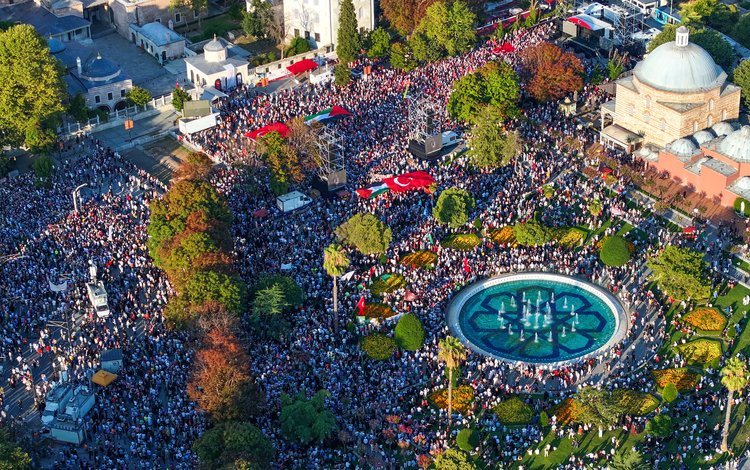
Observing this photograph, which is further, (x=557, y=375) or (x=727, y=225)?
(x=727, y=225)

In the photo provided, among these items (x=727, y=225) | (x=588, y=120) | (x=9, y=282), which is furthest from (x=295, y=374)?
(x=588, y=120)

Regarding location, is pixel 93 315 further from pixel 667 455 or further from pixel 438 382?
pixel 667 455

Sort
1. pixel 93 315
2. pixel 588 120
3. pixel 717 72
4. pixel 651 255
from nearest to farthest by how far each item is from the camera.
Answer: pixel 93 315
pixel 651 255
pixel 717 72
pixel 588 120

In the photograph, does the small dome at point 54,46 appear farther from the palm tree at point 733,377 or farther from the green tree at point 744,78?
the palm tree at point 733,377

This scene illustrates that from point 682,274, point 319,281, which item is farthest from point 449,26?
point 682,274

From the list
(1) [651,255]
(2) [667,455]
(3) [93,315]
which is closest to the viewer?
(2) [667,455]

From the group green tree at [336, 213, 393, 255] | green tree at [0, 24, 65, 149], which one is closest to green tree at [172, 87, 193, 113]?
green tree at [0, 24, 65, 149]

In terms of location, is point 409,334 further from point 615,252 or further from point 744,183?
point 744,183

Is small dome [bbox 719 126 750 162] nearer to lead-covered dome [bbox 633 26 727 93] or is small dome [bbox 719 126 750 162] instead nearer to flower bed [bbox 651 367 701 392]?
lead-covered dome [bbox 633 26 727 93]
